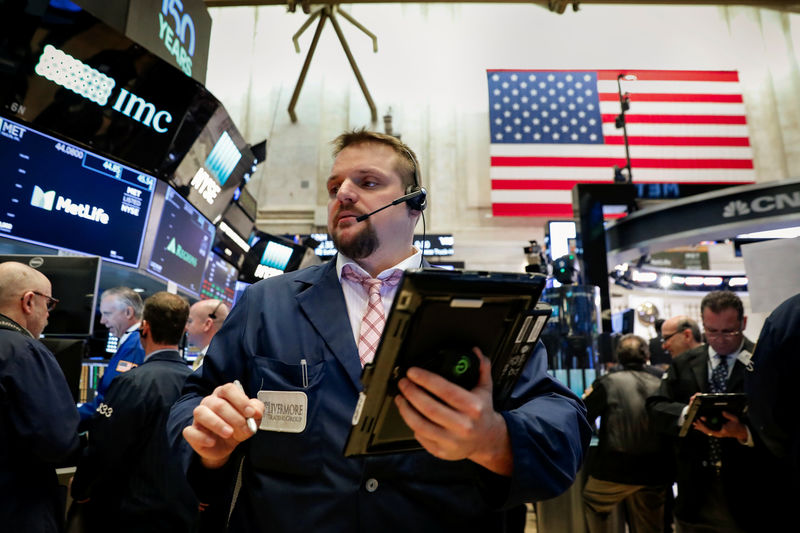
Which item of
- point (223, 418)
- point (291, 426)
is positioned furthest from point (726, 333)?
point (223, 418)

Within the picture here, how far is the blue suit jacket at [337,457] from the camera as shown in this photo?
1.19m

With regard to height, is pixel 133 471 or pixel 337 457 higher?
pixel 337 457

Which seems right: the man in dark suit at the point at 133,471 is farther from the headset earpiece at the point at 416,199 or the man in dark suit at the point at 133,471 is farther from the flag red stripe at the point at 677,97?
the flag red stripe at the point at 677,97

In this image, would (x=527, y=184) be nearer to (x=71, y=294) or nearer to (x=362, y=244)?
(x=71, y=294)

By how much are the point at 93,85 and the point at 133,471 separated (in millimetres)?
2310

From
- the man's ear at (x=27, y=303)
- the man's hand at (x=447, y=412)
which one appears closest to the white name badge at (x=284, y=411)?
the man's hand at (x=447, y=412)

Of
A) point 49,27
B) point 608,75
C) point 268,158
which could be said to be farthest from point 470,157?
point 49,27

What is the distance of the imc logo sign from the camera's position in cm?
435

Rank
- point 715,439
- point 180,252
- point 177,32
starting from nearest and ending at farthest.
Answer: point 715,439 < point 177,32 < point 180,252

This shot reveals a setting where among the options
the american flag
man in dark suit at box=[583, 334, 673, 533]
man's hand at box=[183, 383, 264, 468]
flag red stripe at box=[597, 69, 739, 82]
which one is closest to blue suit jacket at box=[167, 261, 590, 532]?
man's hand at box=[183, 383, 264, 468]

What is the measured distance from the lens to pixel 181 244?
200 inches

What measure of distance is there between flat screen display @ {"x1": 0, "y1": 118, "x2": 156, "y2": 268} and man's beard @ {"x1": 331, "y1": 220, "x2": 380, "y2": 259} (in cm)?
273

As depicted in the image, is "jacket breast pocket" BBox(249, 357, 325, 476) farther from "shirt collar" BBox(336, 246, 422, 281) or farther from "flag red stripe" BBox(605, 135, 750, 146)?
"flag red stripe" BBox(605, 135, 750, 146)

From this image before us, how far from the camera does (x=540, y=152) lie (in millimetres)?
11781
